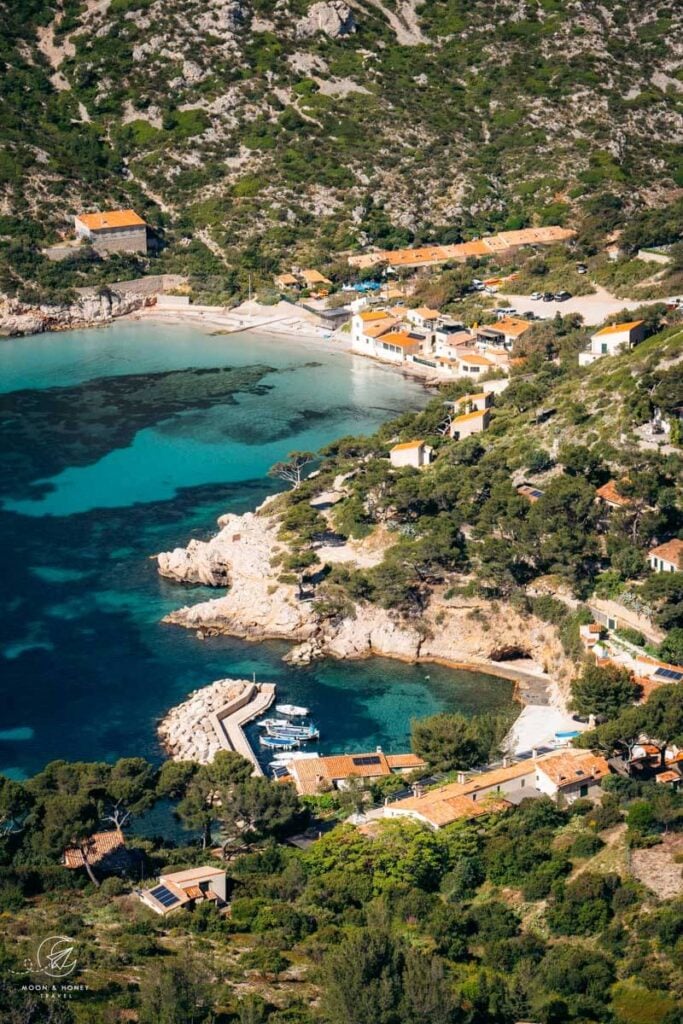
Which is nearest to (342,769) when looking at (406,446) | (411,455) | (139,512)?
(411,455)

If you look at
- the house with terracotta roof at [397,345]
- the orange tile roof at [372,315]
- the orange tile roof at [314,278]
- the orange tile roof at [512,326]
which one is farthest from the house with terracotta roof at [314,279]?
the orange tile roof at [512,326]

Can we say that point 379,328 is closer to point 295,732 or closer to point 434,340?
point 434,340

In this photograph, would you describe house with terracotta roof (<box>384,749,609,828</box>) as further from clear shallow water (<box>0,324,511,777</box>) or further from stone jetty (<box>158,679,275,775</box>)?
stone jetty (<box>158,679,275,775</box>)

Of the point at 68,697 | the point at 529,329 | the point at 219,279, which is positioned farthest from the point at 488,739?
the point at 219,279

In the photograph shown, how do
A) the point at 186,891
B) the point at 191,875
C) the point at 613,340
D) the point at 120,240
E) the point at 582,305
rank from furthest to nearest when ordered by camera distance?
1. the point at 120,240
2. the point at 582,305
3. the point at 613,340
4. the point at 191,875
5. the point at 186,891

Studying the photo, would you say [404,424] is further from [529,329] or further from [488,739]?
[488,739]

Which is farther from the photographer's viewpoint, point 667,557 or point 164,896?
point 667,557
